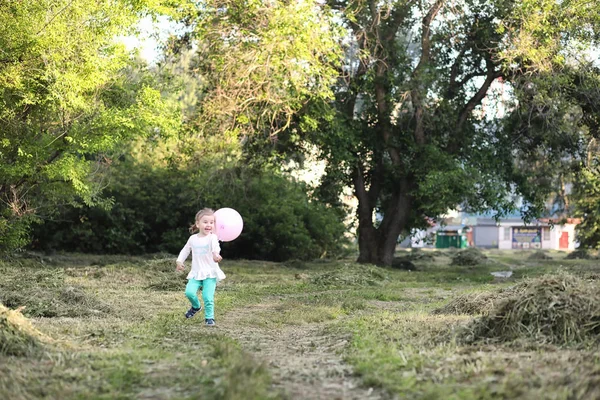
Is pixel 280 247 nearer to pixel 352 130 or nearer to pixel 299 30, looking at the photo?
pixel 352 130

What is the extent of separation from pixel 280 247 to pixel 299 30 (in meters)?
12.3

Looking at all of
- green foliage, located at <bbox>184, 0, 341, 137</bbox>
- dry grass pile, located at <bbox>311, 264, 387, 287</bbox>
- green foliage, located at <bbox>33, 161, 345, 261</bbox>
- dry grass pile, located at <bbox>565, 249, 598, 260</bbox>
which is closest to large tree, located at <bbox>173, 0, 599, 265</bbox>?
green foliage, located at <bbox>184, 0, 341, 137</bbox>

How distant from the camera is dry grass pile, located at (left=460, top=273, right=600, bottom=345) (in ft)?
21.6

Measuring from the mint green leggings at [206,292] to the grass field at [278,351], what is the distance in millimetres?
215

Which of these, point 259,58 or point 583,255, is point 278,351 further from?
point 583,255

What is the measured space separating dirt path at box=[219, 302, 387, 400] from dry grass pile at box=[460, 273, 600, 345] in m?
1.44

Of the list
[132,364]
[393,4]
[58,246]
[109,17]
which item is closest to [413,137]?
[393,4]

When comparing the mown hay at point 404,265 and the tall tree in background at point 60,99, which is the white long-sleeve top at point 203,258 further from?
the mown hay at point 404,265

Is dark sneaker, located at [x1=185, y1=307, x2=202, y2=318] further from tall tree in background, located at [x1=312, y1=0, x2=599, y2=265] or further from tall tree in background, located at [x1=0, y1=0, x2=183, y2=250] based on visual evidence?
tall tree in background, located at [x1=312, y1=0, x2=599, y2=265]

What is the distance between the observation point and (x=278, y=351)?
707 cm

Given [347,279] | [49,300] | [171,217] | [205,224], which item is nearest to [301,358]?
[205,224]

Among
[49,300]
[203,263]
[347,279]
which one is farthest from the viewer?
[347,279]

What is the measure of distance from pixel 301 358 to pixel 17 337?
7.97 feet

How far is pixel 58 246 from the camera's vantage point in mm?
26359
